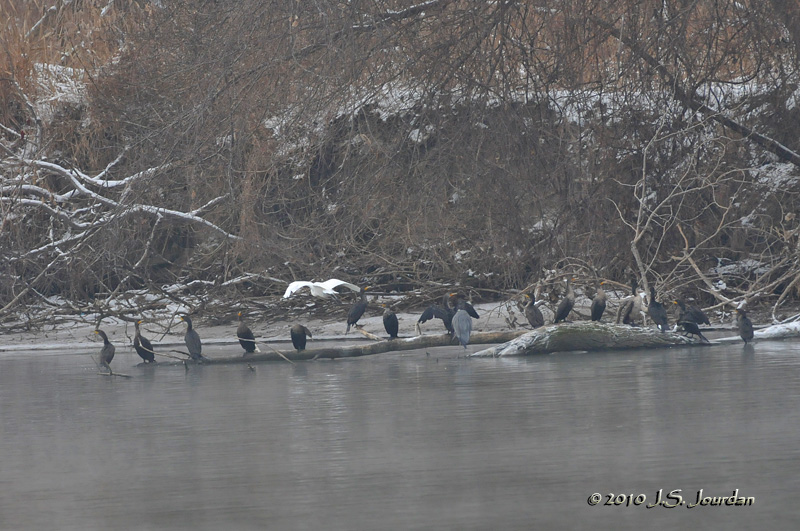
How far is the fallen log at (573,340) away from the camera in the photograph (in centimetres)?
1152

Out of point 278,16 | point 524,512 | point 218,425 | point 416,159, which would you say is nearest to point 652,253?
point 416,159

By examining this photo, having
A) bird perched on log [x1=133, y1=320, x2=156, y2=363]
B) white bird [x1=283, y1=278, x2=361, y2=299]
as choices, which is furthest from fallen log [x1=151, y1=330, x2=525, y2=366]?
white bird [x1=283, y1=278, x2=361, y2=299]

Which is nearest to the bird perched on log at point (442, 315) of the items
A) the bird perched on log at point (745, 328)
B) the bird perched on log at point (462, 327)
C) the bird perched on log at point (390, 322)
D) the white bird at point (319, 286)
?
the bird perched on log at point (390, 322)

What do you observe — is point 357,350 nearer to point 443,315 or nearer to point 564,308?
point 443,315

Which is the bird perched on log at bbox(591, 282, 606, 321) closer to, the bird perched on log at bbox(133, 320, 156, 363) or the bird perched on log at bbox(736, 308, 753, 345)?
the bird perched on log at bbox(736, 308, 753, 345)

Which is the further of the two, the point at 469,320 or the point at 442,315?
the point at 442,315

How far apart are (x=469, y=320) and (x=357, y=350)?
1185mm

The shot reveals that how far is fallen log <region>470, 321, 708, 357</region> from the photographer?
11523mm

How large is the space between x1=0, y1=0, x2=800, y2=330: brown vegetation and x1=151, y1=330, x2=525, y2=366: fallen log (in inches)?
61.1

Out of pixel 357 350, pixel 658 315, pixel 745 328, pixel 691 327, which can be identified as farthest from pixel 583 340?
pixel 357 350

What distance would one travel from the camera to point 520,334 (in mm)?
12312

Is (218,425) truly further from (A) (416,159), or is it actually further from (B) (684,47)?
(B) (684,47)

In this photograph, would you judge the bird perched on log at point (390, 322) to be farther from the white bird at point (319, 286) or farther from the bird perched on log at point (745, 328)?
the bird perched on log at point (745, 328)

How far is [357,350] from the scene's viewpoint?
11.8 metres
